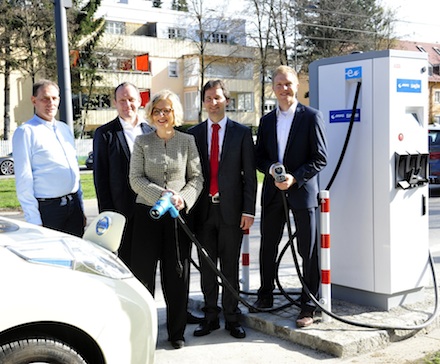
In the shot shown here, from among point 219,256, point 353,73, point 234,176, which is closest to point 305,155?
point 234,176

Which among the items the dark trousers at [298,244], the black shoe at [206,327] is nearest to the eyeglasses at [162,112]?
the dark trousers at [298,244]

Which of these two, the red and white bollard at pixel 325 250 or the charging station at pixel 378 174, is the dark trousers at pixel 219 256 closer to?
the red and white bollard at pixel 325 250

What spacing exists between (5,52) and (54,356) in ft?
121

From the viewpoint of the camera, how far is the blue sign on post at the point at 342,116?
4.87 metres

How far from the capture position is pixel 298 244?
15.3 feet

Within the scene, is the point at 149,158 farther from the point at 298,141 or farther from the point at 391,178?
the point at 391,178

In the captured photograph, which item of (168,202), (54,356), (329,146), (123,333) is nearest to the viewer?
(54,356)

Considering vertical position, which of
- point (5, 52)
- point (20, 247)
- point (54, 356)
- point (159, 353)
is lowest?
point (159, 353)

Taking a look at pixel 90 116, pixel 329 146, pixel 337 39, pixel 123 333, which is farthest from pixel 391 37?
pixel 123 333

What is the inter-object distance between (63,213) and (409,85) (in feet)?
9.94

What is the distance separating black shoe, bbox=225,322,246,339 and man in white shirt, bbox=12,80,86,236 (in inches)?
57.8

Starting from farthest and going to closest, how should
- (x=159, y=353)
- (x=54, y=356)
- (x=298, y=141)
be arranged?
(x=298, y=141) < (x=159, y=353) < (x=54, y=356)

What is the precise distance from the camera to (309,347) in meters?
4.29

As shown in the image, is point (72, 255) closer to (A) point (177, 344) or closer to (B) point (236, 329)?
(A) point (177, 344)
